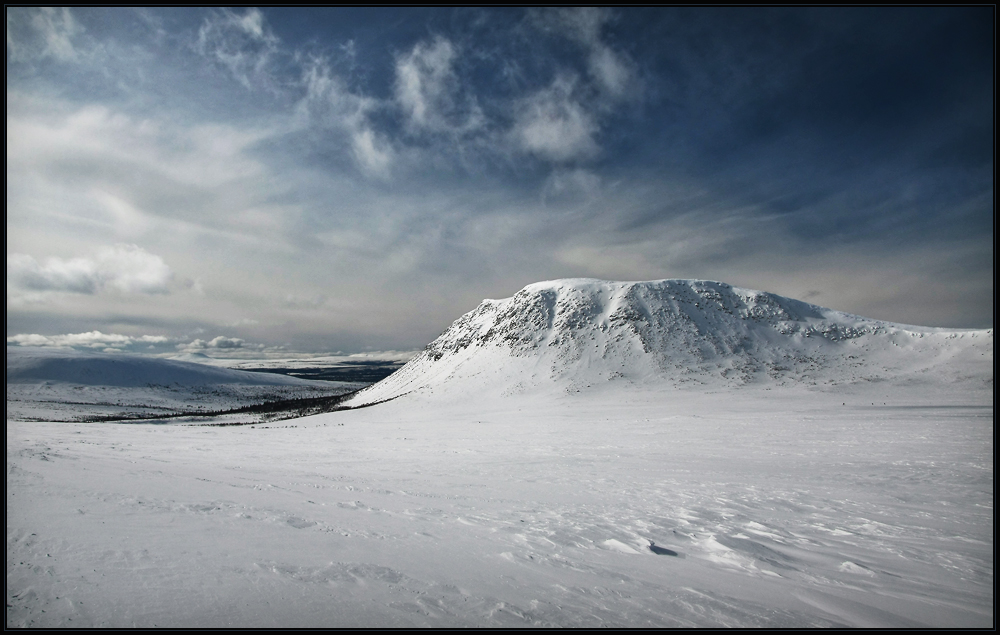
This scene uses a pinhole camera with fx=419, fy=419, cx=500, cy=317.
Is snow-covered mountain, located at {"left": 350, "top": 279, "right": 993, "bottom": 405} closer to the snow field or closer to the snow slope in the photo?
the snow slope

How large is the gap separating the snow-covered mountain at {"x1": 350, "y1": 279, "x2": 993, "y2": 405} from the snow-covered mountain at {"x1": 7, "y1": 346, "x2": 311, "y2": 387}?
2184 inches

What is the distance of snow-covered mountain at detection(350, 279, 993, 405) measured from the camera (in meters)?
43.3

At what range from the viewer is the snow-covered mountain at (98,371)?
7269 centimetres

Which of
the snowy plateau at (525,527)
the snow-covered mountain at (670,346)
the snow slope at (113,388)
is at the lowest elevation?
the snow slope at (113,388)

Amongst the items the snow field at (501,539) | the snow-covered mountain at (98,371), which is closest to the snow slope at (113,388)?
the snow-covered mountain at (98,371)

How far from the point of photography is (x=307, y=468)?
12180 mm

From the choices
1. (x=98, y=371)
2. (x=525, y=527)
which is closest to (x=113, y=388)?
(x=98, y=371)

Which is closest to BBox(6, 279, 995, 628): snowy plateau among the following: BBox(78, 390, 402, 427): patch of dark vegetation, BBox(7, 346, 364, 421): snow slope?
BBox(78, 390, 402, 427): patch of dark vegetation

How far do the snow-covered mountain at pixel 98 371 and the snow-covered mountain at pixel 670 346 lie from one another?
182ft

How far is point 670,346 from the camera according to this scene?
49719 millimetres

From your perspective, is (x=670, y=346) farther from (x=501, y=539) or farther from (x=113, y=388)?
(x=113, y=388)

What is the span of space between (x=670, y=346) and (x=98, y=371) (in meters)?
99.9

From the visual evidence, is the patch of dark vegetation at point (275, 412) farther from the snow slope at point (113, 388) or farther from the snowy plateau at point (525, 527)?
the snowy plateau at point (525, 527)

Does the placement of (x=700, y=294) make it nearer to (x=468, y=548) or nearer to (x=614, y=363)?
(x=614, y=363)
